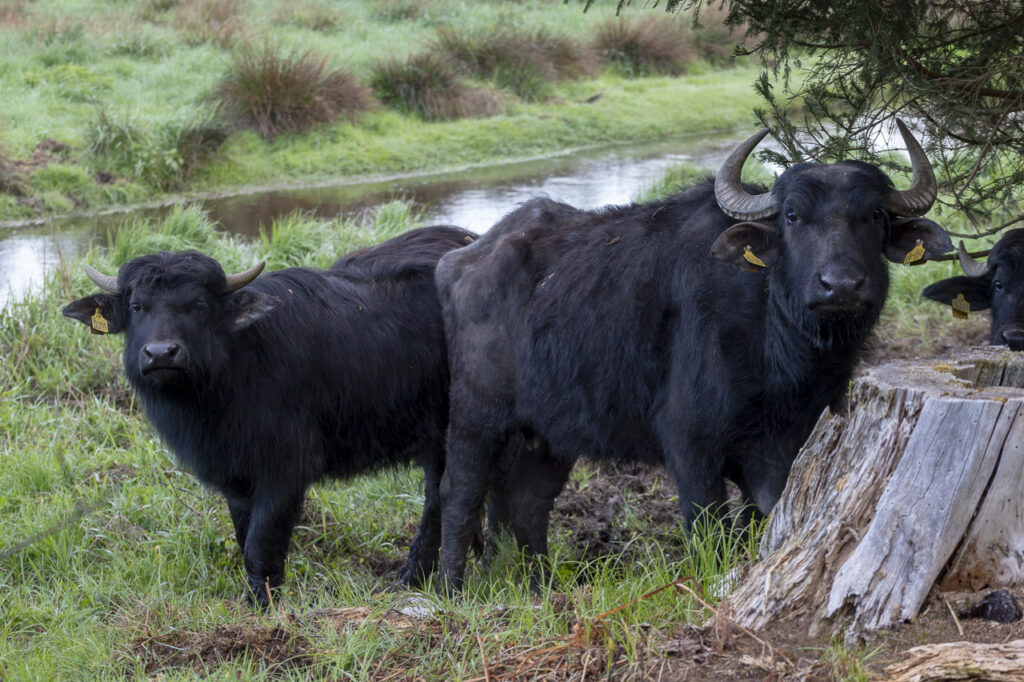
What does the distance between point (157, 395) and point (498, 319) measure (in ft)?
5.50

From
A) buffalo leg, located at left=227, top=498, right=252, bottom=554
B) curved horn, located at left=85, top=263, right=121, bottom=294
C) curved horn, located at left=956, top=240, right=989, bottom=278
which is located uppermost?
curved horn, located at left=956, top=240, right=989, bottom=278

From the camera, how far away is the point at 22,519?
19.0ft

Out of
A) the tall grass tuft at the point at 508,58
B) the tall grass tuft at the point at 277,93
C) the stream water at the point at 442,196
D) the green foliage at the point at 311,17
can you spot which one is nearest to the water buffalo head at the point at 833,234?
the stream water at the point at 442,196

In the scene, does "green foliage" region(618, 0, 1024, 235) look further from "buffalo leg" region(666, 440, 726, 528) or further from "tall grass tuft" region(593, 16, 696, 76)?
"tall grass tuft" region(593, 16, 696, 76)

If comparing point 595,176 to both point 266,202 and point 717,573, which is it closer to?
point 266,202

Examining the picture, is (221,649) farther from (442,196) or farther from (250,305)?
(442,196)

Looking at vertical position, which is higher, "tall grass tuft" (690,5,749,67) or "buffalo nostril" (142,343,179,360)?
"tall grass tuft" (690,5,749,67)

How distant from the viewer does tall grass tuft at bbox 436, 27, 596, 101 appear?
61.2 feet

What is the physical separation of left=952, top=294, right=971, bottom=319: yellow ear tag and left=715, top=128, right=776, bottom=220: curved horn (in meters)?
2.13

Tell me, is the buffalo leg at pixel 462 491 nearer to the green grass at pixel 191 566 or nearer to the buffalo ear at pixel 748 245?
the green grass at pixel 191 566

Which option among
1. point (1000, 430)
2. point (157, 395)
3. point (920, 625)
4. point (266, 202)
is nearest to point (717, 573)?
point (920, 625)

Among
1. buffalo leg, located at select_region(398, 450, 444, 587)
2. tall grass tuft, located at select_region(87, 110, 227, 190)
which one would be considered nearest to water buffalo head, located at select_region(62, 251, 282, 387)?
buffalo leg, located at select_region(398, 450, 444, 587)

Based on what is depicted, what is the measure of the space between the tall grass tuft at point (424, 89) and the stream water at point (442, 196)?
1.67m

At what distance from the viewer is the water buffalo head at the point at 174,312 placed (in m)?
5.02
